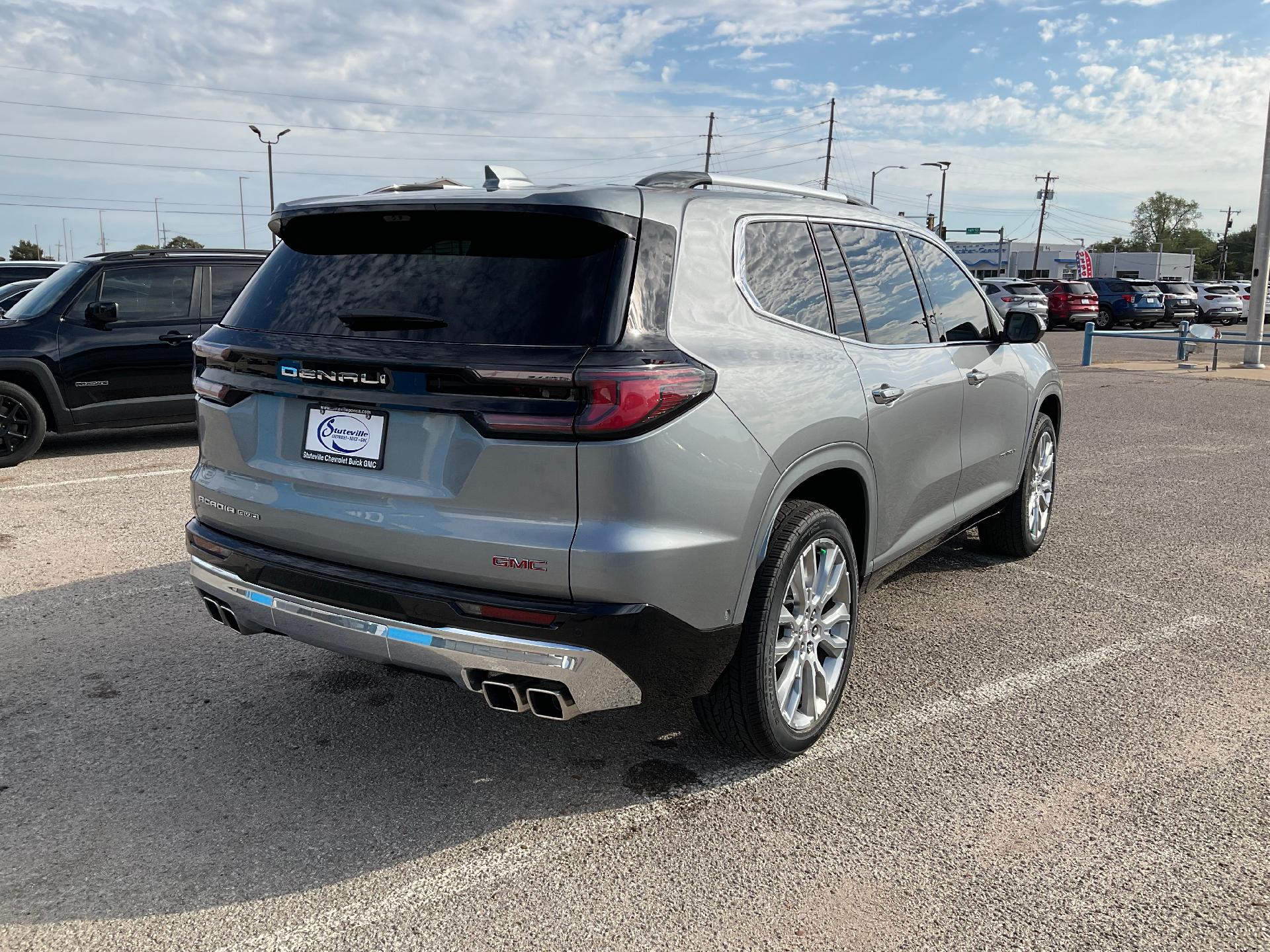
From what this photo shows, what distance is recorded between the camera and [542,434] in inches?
110

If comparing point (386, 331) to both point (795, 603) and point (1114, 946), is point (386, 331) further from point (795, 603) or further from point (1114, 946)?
point (1114, 946)

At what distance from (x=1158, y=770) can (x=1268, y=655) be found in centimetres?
146

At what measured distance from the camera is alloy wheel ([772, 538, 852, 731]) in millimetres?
3469

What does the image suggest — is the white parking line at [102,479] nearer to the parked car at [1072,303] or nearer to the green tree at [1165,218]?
the parked car at [1072,303]

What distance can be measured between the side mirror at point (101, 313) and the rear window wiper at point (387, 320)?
23.8 feet

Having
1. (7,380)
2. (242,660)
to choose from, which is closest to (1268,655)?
(242,660)

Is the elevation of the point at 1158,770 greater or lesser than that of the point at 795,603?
lesser

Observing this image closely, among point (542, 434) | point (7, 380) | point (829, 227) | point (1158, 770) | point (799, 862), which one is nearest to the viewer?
point (542, 434)

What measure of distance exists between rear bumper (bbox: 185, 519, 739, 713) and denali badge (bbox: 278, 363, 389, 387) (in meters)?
0.54

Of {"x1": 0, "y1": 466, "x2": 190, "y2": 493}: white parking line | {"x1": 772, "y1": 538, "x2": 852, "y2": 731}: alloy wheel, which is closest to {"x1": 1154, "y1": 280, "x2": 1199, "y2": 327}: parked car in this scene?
{"x1": 0, "y1": 466, "x2": 190, "y2": 493}: white parking line

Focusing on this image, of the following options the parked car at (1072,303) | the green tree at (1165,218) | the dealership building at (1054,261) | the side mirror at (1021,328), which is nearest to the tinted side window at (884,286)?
the side mirror at (1021,328)

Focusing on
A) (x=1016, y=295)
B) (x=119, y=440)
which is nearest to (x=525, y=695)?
(x=119, y=440)

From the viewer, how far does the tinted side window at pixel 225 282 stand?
9.95 metres

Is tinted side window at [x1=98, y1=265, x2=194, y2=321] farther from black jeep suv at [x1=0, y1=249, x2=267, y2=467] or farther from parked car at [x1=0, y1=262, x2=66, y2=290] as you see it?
parked car at [x1=0, y1=262, x2=66, y2=290]
